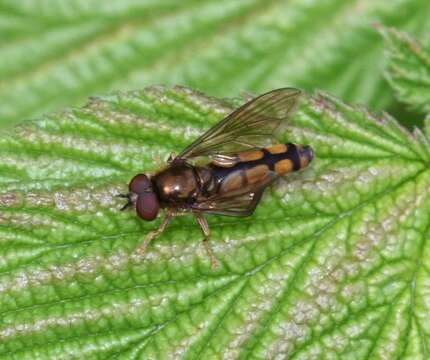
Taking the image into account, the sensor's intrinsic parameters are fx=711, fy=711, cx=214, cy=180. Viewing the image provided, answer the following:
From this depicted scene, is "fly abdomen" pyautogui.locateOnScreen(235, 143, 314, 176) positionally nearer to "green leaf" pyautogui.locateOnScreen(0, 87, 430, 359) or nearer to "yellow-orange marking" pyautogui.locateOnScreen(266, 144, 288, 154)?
"yellow-orange marking" pyautogui.locateOnScreen(266, 144, 288, 154)

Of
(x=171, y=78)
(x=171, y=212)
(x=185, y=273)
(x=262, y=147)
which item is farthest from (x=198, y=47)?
(x=185, y=273)

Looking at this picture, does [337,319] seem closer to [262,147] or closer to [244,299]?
[244,299]

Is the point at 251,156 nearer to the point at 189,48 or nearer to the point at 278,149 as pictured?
the point at 278,149

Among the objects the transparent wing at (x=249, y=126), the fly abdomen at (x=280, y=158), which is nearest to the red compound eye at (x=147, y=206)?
the transparent wing at (x=249, y=126)

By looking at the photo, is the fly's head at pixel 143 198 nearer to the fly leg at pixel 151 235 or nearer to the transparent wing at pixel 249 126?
the fly leg at pixel 151 235

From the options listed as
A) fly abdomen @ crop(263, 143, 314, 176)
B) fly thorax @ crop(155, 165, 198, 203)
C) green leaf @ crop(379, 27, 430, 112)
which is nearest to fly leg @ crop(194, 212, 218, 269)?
fly thorax @ crop(155, 165, 198, 203)
